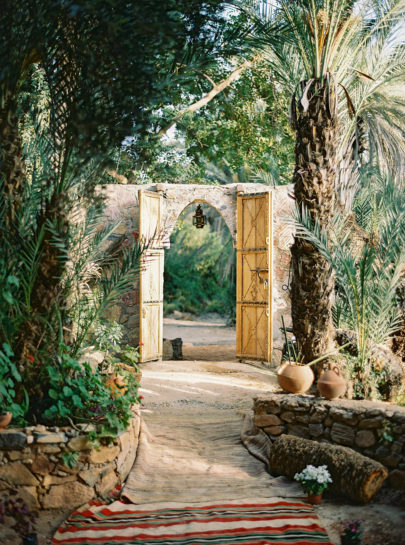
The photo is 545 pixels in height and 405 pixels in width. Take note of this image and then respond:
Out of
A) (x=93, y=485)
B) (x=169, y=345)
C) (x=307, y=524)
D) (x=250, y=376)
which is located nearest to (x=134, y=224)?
(x=169, y=345)

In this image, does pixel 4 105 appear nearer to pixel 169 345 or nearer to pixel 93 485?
pixel 93 485

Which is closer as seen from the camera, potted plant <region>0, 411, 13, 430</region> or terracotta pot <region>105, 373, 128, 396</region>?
potted plant <region>0, 411, 13, 430</region>

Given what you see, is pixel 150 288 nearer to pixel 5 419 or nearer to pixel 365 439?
pixel 365 439

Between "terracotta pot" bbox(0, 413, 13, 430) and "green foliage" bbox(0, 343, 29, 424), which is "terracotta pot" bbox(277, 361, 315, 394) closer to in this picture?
"green foliage" bbox(0, 343, 29, 424)

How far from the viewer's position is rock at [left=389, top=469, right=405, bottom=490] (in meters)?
4.25

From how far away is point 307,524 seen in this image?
3688 millimetres

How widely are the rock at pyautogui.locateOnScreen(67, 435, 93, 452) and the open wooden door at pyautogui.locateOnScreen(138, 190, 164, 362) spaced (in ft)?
15.4

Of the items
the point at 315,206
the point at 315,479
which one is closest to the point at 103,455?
the point at 315,479

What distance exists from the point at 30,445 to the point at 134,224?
5937 mm

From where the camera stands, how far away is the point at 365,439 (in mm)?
4539

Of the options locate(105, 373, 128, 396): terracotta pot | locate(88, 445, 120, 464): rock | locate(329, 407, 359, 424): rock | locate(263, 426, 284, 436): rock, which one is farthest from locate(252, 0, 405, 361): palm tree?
locate(88, 445, 120, 464): rock

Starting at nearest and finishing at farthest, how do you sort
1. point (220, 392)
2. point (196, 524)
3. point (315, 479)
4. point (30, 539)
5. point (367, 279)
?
point (30, 539) < point (196, 524) < point (315, 479) < point (367, 279) < point (220, 392)

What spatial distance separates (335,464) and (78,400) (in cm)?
191

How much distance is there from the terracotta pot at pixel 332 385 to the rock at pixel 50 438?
2.22m
